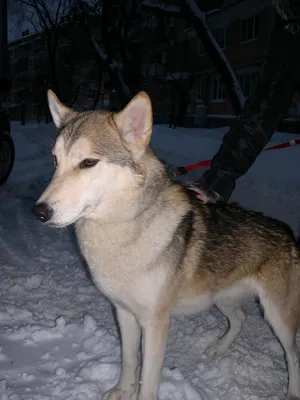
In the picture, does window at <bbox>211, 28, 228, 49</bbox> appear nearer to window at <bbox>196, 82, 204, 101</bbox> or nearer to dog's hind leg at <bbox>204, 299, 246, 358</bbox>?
window at <bbox>196, 82, 204, 101</bbox>

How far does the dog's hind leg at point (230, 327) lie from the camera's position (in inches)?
121

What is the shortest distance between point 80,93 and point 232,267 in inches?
1643

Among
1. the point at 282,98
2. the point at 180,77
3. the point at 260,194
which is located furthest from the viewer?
the point at 180,77

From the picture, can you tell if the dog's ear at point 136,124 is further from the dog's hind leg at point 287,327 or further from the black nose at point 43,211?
the dog's hind leg at point 287,327

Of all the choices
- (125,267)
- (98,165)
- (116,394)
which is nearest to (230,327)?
(116,394)

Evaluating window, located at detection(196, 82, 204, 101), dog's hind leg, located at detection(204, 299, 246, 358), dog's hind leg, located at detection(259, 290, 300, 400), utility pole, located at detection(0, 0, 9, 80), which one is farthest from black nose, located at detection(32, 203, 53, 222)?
window, located at detection(196, 82, 204, 101)

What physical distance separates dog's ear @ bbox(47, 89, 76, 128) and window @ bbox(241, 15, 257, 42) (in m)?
22.1

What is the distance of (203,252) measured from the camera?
8.61 ft

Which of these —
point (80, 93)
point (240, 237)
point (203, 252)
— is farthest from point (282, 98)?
point (80, 93)

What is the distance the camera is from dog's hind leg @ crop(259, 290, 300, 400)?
8.55ft

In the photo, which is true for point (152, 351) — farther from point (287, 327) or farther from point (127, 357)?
point (287, 327)

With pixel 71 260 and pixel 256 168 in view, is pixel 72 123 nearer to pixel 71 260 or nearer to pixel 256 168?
pixel 71 260

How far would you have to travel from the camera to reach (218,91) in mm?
25609

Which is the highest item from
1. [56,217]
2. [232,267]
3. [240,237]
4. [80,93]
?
[56,217]
